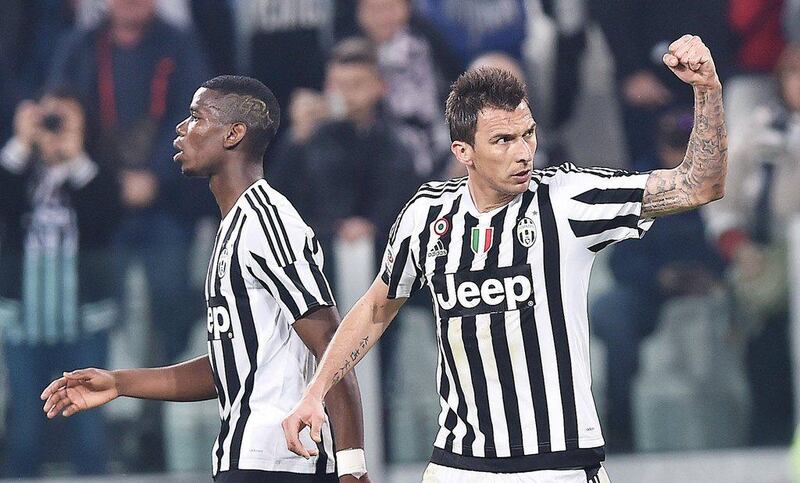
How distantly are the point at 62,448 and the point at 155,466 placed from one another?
0.57 m

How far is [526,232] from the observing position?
414cm

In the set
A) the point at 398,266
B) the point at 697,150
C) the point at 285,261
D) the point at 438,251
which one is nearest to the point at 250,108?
the point at 285,261

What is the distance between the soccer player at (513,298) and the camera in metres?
4.04

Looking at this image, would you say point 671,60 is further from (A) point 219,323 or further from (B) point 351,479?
(A) point 219,323

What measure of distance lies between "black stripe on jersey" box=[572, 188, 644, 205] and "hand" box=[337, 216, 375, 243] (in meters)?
4.51

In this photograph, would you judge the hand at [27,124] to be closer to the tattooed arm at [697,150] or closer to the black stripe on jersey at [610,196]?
the black stripe on jersey at [610,196]

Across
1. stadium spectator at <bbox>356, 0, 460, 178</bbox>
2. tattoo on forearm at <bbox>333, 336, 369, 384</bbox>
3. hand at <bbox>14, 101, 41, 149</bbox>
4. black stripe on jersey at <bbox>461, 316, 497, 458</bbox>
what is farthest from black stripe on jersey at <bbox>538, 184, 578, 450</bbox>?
hand at <bbox>14, 101, 41, 149</bbox>

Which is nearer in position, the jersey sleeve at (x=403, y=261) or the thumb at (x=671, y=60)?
the thumb at (x=671, y=60)

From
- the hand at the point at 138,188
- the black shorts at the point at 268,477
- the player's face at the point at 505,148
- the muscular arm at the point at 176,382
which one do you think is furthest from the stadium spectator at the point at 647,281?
the player's face at the point at 505,148

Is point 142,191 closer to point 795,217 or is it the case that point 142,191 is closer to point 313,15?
point 313,15

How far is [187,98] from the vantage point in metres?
8.77

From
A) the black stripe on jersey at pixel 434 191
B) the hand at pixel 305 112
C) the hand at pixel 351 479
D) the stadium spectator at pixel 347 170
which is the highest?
the hand at pixel 305 112

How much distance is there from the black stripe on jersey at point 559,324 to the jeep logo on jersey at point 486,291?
62 millimetres

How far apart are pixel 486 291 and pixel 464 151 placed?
45 centimetres
